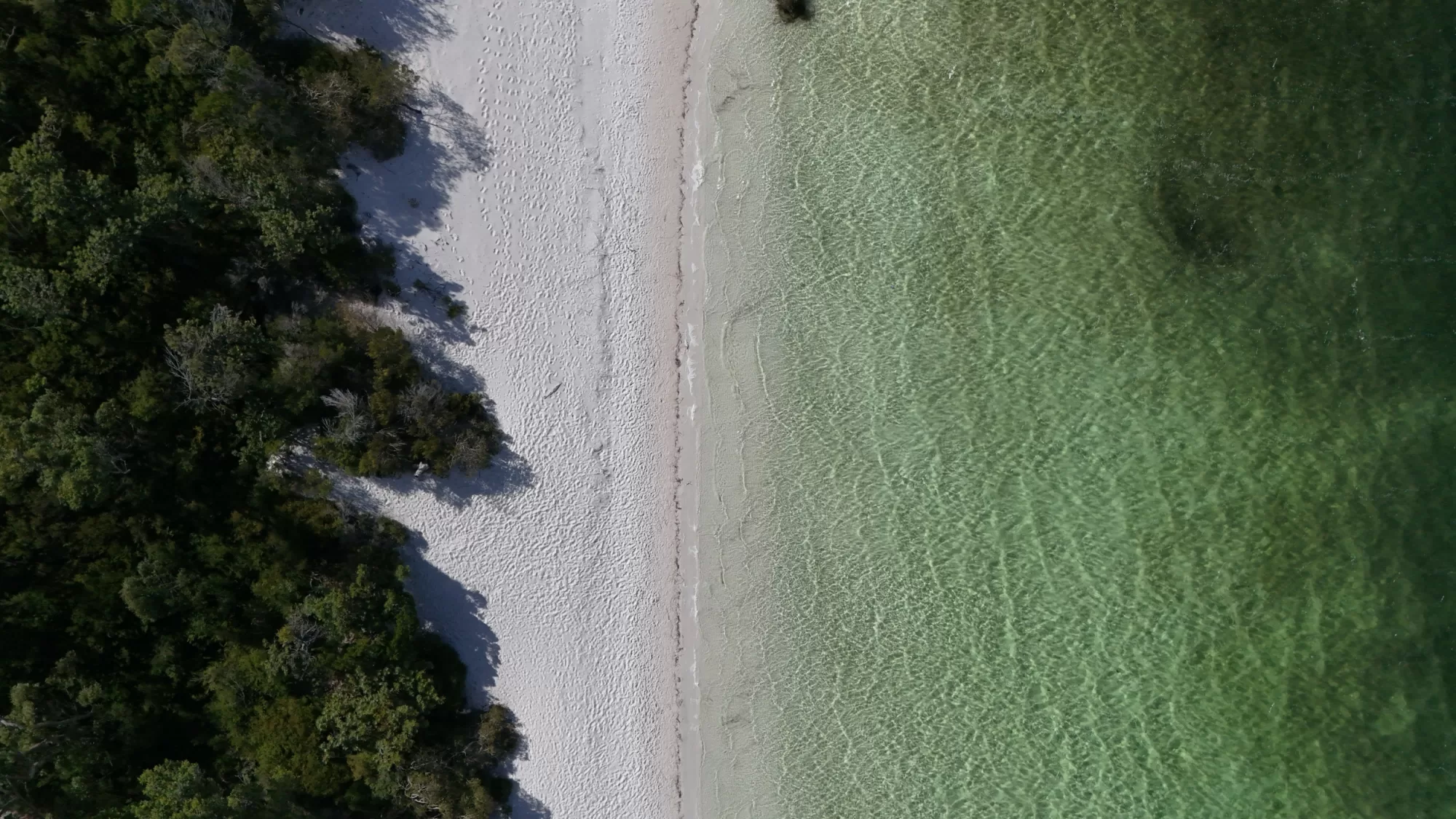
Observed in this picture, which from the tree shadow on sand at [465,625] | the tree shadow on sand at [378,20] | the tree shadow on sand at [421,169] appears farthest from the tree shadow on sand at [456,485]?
the tree shadow on sand at [378,20]

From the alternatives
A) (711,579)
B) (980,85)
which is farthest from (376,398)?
(980,85)

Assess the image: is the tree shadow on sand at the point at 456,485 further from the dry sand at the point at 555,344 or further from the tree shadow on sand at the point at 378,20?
the tree shadow on sand at the point at 378,20

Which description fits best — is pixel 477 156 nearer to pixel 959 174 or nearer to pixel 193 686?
pixel 959 174

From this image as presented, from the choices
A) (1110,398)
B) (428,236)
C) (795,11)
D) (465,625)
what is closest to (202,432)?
(428,236)

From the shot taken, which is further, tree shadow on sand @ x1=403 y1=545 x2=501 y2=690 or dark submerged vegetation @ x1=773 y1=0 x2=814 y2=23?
tree shadow on sand @ x1=403 y1=545 x2=501 y2=690

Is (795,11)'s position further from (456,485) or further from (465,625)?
(465,625)

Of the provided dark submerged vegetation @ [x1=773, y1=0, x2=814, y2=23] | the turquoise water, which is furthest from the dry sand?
the turquoise water

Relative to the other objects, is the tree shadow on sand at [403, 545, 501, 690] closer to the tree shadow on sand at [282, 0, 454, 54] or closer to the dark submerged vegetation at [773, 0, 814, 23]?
the tree shadow on sand at [282, 0, 454, 54]
